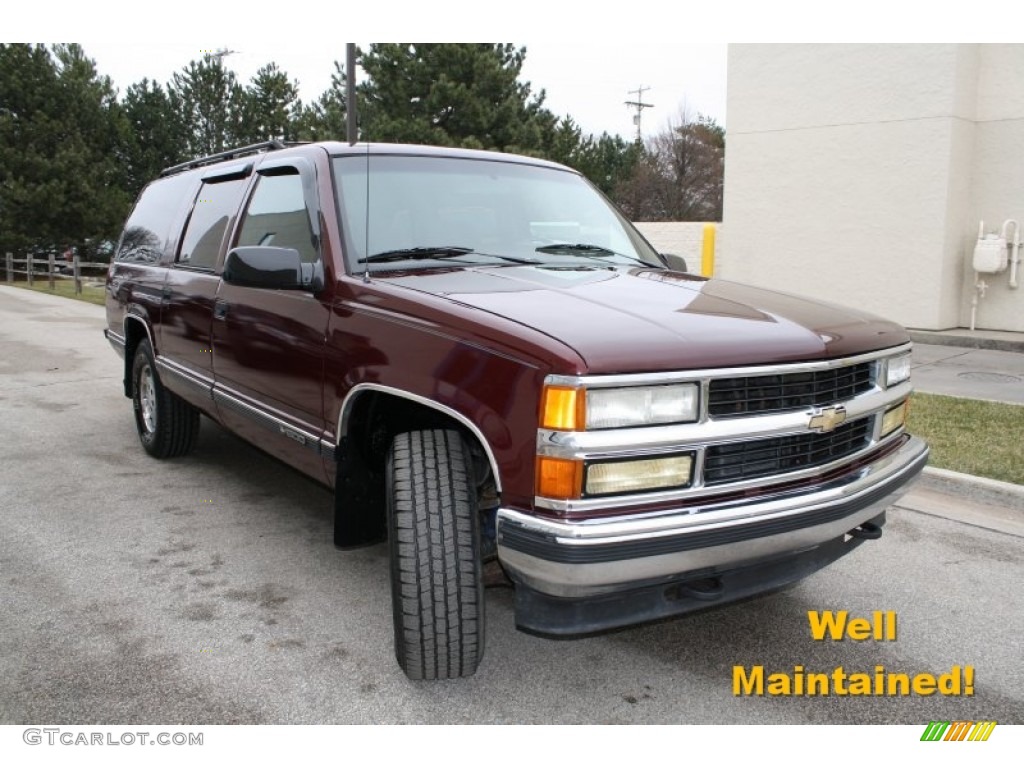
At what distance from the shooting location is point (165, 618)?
3357mm

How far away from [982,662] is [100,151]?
36.3 m

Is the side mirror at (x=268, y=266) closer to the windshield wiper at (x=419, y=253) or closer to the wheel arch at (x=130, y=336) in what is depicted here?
the windshield wiper at (x=419, y=253)

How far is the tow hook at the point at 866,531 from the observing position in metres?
3.14

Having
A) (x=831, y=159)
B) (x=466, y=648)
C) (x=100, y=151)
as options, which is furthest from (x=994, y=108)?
(x=100, y=151)

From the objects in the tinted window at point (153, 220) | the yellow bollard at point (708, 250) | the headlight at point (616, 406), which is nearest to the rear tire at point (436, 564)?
the headlight at point (616, 406)

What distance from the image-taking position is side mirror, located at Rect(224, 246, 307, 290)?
3303 mm

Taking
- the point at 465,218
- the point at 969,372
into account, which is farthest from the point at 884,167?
the point at 465,218

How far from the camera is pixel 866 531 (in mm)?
3162

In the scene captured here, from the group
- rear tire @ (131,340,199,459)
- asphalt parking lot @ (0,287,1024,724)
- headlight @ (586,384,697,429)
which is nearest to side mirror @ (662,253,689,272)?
asphalt parking lot @ (0,287,1024,724)

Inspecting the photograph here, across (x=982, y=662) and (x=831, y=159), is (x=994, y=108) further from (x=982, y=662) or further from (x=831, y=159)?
(x=982, y=662)

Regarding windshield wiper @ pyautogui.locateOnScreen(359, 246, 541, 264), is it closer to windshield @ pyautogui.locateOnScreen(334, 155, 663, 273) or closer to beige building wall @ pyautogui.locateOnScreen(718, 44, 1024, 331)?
windshield @ pyautogui.locateOnScreen(334, 155, 663, 273)

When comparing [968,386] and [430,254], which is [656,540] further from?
[968,386]

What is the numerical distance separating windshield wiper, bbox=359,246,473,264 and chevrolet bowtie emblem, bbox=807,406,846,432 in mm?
1547
